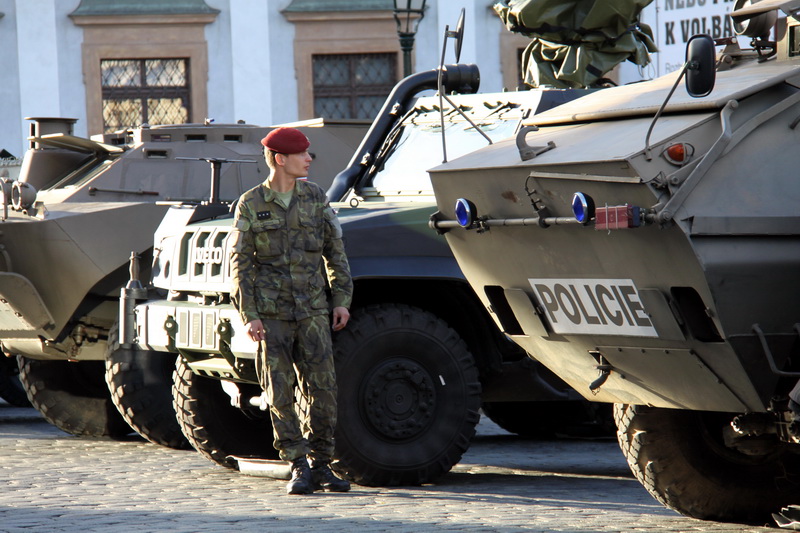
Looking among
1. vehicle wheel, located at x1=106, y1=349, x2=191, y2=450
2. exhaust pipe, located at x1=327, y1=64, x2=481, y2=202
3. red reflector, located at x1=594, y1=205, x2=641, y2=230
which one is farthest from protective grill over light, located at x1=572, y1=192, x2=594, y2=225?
vehicle wheel, located at x1=106, y1=349, x2=191, y2=450

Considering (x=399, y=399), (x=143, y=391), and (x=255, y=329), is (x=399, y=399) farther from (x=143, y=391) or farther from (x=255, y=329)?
→ (x=143, y=391)

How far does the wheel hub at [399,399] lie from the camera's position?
8016mm

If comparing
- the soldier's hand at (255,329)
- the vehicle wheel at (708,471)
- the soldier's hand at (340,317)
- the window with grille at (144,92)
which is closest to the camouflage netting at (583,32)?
the soldier's hand at (340,317)

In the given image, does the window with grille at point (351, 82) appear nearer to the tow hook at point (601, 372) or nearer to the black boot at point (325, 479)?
the black boot at point (325, 479)

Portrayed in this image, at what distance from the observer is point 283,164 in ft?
25.7

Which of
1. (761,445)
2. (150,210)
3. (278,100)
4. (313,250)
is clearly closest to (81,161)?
(150,210)

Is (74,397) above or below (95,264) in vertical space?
below

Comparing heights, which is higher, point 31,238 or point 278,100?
point 278,100

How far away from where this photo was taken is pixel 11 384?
13633 mm

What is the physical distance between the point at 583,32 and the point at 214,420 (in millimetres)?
4177

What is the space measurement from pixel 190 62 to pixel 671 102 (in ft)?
69.7

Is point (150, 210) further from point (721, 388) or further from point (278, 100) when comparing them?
point (278, 100)

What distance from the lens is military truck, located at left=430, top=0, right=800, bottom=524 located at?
560cm

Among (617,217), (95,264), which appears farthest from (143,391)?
(617,217)
